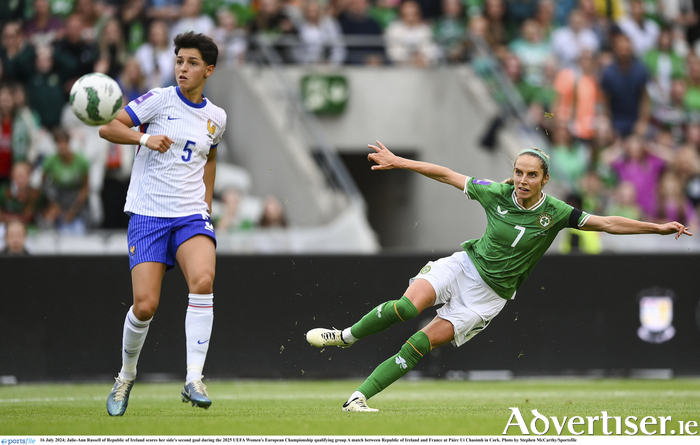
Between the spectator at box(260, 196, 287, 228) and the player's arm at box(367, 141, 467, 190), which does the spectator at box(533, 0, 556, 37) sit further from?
the player's arm at box(367, 141, 467, 190)

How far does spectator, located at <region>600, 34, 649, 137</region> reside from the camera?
52.5 feet

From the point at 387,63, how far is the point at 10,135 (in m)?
5.93

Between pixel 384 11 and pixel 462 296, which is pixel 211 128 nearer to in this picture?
pixel 462 296

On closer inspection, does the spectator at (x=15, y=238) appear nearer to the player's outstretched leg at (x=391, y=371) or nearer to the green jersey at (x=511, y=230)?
the player's outstretched leg at (x=391, y=371)

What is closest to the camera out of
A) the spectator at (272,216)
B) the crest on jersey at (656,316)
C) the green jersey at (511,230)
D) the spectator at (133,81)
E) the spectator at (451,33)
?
the green jersey at (511,230)

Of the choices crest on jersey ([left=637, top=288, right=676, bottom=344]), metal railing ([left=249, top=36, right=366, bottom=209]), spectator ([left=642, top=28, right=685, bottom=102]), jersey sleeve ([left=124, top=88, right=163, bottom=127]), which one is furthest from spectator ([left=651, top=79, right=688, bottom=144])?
jersey sleeve ([left=124, top=88, right=163, bottom=127])

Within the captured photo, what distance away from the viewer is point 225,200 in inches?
531

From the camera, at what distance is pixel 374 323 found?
7.34m

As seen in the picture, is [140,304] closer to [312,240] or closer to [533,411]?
[533,411]

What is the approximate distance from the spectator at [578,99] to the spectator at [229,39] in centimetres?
496

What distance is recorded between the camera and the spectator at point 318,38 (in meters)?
15.5

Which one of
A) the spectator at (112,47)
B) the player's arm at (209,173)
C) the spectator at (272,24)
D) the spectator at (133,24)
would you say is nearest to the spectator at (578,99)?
the spectator at (272,24)

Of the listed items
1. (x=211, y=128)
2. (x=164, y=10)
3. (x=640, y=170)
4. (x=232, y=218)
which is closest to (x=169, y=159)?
(x=211, y=128)

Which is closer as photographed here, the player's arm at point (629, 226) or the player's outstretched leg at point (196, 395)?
the player's outstretched leg at point (196, 395)
